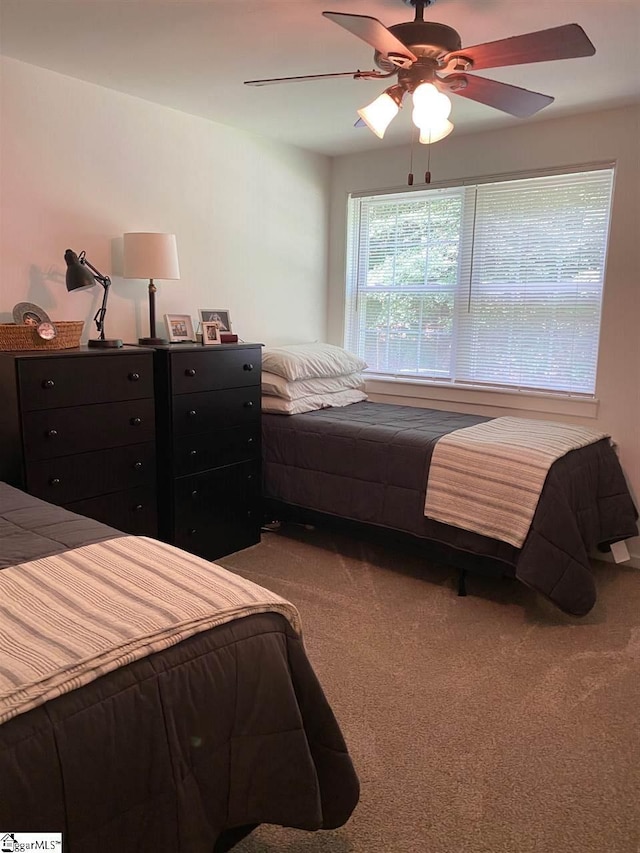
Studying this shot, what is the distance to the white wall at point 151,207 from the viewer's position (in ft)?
9.47

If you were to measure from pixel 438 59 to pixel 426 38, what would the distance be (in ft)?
0.26

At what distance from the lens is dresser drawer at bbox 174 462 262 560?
3.18m

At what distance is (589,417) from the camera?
3582mm

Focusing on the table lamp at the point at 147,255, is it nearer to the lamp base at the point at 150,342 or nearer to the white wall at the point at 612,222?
the lamp base at the point at 150,342

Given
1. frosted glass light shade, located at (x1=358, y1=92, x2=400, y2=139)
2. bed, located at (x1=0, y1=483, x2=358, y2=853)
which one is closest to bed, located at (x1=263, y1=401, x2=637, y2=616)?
frosted glass light shade, located at (x1=358, y1=92, x2=400, y2=139)

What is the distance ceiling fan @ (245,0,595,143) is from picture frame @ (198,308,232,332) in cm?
179

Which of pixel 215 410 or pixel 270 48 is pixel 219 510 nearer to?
pixel 215 410

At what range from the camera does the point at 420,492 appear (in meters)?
3.07

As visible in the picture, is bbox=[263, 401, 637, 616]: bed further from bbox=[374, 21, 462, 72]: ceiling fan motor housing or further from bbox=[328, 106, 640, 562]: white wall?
bbox=[374, 21, 462, 72]: ceiling fan motor housing

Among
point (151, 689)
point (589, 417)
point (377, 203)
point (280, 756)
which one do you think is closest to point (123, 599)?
point (151, 689)

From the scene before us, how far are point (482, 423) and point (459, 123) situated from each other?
1721 millimetres

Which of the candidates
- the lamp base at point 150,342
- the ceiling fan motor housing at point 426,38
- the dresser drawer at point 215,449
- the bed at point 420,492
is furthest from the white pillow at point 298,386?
the ceiling fan motor housing at point 426,38

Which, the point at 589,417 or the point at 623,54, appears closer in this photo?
the point at 623,54

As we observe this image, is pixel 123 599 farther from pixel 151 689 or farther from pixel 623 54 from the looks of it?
pixel 623 54
